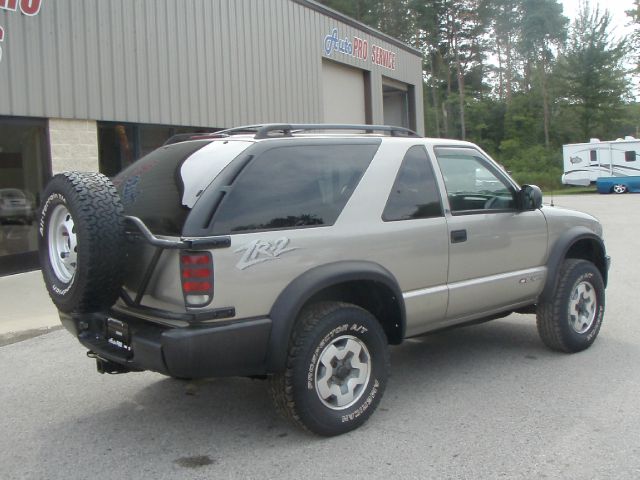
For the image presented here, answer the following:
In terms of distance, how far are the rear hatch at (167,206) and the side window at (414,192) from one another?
1.06 m

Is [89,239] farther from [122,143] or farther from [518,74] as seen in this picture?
[518,74]

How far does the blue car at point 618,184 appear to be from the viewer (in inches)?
1298

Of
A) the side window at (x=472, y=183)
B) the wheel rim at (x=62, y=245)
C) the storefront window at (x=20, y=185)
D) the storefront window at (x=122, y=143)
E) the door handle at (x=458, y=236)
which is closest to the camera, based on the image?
the wheel rim at (x=62, y=245)

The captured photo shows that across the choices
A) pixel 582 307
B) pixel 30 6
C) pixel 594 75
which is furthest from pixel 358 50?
pixel 594 75

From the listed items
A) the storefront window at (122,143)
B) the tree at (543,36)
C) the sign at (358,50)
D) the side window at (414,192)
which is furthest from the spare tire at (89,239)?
the tree at (543,36)

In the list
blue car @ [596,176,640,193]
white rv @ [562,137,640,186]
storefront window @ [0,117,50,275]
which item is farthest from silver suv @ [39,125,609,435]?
white rv @ [562,137,640,186]

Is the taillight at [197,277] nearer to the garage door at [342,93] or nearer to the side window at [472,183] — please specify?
the side window at [472,183]

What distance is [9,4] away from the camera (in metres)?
9.57

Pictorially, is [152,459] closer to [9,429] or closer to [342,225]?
[9,429]

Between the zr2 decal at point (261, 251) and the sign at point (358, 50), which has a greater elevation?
the sign at point (358, 50)

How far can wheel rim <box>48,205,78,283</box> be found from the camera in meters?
3.88

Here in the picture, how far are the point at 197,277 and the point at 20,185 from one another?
791cm

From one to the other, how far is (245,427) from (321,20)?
15497 millimetres

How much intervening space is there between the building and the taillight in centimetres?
Answer: 750
